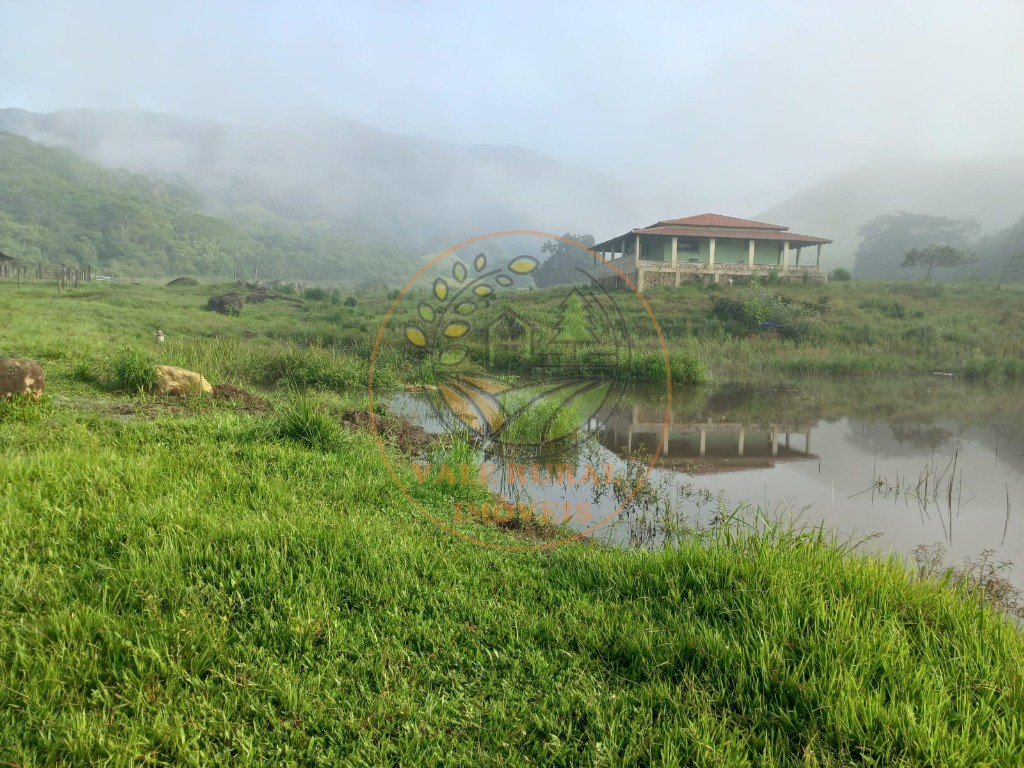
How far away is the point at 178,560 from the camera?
2729 millimetres

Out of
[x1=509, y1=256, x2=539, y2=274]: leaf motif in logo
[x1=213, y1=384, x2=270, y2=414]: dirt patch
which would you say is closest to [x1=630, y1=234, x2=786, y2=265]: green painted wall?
[x1=213, y1=384, x2=270, y2=414]: dirt patch

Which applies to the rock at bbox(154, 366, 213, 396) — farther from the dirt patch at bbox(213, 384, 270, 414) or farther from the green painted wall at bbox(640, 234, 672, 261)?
the green painted wall at bbox(640, 234, 672, 261)

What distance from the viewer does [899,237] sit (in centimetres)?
7556

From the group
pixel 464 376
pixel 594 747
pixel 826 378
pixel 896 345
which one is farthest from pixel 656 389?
pixel 594 747

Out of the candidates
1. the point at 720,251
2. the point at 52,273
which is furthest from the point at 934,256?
the point at 52,273

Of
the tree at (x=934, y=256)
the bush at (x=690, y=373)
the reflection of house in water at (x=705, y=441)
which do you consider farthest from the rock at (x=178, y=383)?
the tree at (x=934, y=256)

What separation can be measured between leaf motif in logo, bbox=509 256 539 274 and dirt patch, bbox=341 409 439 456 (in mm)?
3472

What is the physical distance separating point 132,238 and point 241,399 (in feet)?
260

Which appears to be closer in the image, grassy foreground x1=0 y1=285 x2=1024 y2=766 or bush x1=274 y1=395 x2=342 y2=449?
grassy foreground x1=0 y1=285 x2=1024 y2=766

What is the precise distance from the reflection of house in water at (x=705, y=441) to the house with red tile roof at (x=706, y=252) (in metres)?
17.9

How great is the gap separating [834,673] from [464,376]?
12.1 feet

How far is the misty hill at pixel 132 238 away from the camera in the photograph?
217 feet

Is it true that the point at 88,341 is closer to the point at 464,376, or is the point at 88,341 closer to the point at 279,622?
the point at 464,376

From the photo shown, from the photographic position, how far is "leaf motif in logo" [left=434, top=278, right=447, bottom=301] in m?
3.49
